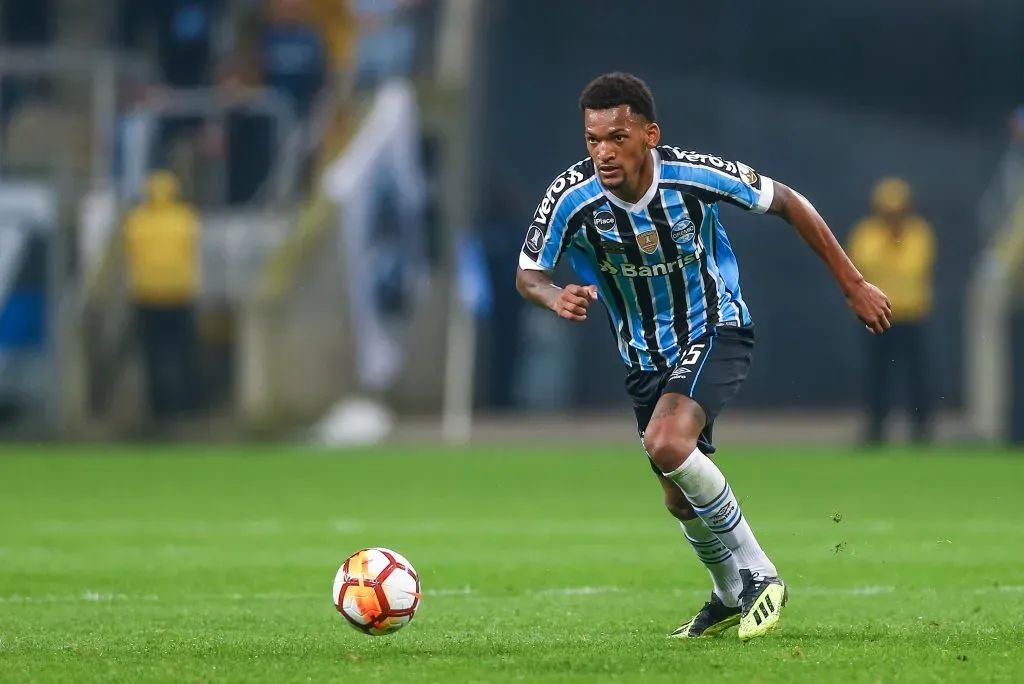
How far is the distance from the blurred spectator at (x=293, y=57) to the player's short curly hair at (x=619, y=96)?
50.4 feet

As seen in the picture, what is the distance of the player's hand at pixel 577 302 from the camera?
21.3 ft

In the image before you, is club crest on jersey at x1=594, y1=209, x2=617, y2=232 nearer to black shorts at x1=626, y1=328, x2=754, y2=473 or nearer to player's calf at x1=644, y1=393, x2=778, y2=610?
black shorts at x1=626, y1=328, x2=754, y2=473

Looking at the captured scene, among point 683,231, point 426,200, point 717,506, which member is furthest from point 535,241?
point 426,200

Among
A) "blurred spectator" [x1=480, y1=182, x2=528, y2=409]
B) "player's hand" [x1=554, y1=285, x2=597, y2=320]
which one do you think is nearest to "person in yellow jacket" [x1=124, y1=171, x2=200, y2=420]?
"blurred spectator" [x1=480, y1=182, x2=528, y2=409]

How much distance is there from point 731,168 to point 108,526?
5913 mm

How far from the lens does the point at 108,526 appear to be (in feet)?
38.7

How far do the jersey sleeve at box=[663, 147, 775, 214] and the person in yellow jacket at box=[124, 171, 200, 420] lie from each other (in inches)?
497

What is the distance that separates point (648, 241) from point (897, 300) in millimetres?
11676

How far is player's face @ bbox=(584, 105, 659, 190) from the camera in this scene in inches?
273

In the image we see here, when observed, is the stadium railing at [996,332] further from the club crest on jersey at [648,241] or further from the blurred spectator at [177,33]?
the club crest on jersey at [648,241]

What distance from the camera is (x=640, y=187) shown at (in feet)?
23.3

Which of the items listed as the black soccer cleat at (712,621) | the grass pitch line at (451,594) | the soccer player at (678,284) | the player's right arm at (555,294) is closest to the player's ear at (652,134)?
the soccer player at (678,284)

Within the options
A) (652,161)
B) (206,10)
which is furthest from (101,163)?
(652,161)

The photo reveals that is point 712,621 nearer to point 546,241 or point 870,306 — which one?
point 870,306
